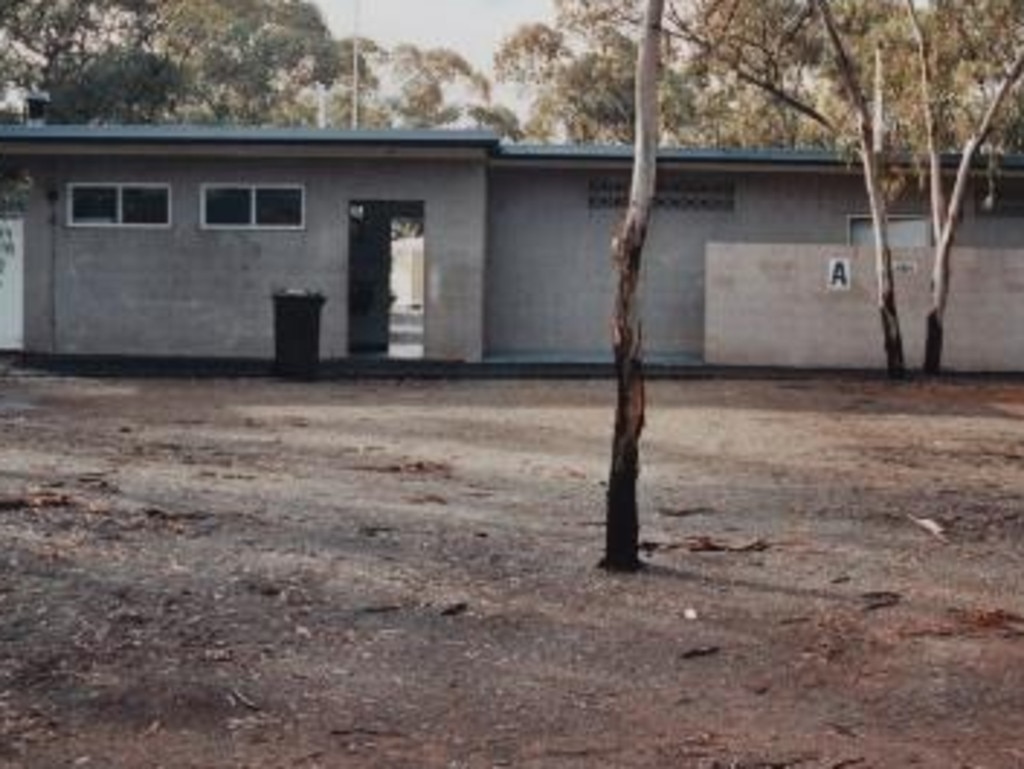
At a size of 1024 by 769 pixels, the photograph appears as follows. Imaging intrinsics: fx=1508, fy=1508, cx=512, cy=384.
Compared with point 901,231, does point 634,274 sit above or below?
below

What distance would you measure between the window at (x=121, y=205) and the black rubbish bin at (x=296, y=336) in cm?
521

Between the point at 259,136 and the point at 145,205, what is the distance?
268 cm

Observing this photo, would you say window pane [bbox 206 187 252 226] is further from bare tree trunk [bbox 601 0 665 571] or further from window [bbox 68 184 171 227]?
bare tree trunk [bbox 601 0 665 571]

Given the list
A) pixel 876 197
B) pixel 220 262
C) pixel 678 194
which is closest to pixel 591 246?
pixel 678 194

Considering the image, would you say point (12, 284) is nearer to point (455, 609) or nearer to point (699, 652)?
point (455, 609)

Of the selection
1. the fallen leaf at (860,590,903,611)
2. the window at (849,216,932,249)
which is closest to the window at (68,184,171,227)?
the window at (849,216,932,249)

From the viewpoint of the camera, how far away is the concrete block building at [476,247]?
25016 millimetres

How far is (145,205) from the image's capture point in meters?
25.9

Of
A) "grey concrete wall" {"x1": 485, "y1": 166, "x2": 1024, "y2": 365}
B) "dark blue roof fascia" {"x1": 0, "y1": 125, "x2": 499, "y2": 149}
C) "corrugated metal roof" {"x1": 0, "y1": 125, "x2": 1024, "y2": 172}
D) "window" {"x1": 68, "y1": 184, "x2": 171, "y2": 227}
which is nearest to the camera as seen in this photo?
"dark blue roof fascia" {"x1": 0, "y1": 125, "x2": 499, "y2": 149}

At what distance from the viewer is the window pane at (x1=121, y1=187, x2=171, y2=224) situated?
84.6 feet

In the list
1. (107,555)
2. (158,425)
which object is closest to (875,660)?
(107,555)

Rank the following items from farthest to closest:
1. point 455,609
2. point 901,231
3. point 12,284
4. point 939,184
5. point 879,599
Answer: point 901,231 < point 12,284 < point 939,184 < point 879,599 < point 455,609

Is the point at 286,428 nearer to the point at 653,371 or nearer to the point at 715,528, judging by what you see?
the point at 715,528

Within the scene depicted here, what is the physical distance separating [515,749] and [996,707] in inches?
73.2
